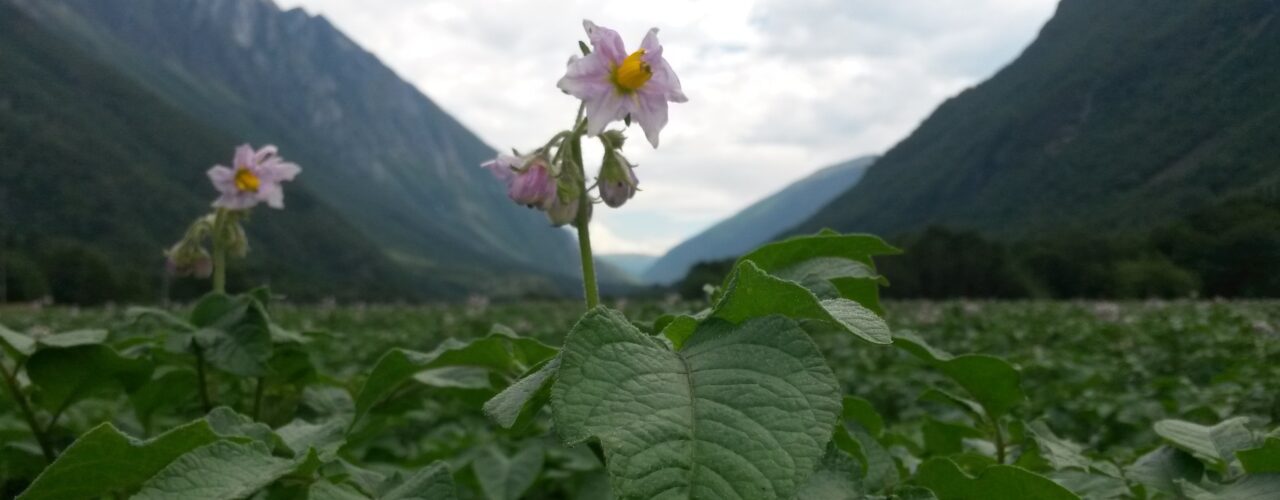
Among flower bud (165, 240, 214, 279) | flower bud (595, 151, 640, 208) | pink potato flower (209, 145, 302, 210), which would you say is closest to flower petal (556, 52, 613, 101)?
flower bud (595, 151, 640, 208)

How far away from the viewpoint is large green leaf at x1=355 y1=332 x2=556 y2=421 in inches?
61.9

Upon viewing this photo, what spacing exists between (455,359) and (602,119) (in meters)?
0.51

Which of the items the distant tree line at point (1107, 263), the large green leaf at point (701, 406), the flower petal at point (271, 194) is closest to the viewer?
the large green leaf at point (701, 406)

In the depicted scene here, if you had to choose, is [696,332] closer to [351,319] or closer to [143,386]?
[143,386]

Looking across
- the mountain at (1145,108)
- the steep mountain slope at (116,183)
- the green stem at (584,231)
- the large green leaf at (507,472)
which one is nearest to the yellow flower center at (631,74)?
the green stem at (584,231)

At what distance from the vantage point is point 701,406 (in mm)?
847

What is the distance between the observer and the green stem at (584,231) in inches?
58.5

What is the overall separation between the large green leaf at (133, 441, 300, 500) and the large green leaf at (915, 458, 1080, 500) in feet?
2.92

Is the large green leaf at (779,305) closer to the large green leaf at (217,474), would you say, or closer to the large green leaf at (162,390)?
the large green leaf at (217,474)

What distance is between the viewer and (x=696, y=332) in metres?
1.01

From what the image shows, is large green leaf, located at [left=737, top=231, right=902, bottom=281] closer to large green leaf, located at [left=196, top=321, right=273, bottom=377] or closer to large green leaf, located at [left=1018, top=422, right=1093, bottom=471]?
large green leaf, located at [left=1018, top=422, right=1093, bottom=471]

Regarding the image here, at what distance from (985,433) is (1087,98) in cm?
1785

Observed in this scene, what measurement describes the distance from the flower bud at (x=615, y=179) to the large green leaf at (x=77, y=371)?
3.51 ft

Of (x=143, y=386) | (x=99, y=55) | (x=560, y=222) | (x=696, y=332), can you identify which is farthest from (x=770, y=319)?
(x=99, y=55)
